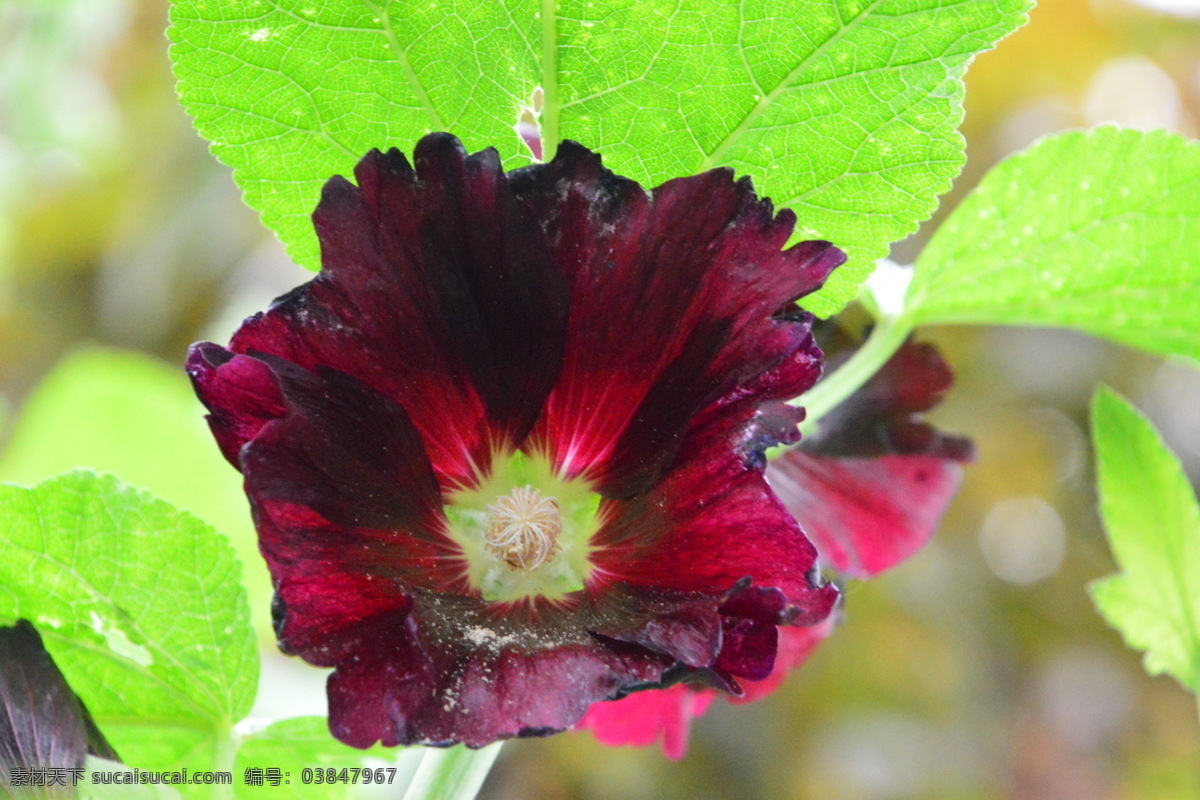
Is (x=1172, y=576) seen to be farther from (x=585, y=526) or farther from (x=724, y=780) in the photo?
(x=724, y=780)

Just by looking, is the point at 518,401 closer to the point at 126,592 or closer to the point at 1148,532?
the point at 126,592

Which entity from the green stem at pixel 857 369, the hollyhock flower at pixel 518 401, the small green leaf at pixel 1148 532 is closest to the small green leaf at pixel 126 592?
the hollyhock flower at pixel 518 401

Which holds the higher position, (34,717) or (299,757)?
(34,717)

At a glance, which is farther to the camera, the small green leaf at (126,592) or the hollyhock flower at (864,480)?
the hollyhock flower at (864,480)

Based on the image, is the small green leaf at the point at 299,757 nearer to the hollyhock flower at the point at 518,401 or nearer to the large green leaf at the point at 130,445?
the hollyhock flower at the point at 518,401

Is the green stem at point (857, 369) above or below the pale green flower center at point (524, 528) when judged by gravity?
below

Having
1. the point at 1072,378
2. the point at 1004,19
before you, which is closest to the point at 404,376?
the point at 1004,19

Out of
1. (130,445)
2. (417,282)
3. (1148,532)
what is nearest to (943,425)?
(130,445)
